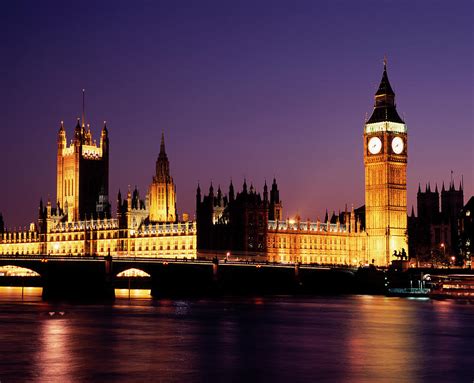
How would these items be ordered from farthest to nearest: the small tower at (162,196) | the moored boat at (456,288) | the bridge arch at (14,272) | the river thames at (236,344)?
the bridge arch at (14,272) → the small tower at (162,196) → the moored boat at (456,288) → the river thames at (236,344)

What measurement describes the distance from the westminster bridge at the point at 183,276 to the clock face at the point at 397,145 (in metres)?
36.6

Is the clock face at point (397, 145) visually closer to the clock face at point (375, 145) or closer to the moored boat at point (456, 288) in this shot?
the clock face at point (375, 145)

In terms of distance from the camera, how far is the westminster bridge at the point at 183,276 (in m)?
130

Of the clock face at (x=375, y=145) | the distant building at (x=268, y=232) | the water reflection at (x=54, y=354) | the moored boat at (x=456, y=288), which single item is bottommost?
the water reflection at (x=54, y=354)

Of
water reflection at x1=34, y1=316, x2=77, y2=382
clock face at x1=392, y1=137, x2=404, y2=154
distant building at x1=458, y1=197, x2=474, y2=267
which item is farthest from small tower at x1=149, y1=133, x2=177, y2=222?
water reflection at x1=34, y1=316, x2=77, y2=382

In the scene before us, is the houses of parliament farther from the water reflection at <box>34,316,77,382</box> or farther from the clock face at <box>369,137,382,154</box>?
the water reflection at <box>34,316,77,382</box>

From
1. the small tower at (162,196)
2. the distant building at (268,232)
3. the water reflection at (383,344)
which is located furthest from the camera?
the small tower at (162,196)

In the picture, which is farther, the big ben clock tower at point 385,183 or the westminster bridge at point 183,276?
the big ben clock tower at point 385,183

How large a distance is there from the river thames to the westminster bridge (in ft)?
102

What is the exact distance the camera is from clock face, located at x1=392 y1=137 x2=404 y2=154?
180875mm

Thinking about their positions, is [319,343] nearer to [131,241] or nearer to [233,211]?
[233,211]

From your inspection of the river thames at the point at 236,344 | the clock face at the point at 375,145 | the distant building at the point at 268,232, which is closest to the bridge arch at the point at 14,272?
the distant building at the point at 268,232

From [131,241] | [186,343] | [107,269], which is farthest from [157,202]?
[186,343]

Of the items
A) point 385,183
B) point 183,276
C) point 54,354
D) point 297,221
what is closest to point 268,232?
point 297,221
